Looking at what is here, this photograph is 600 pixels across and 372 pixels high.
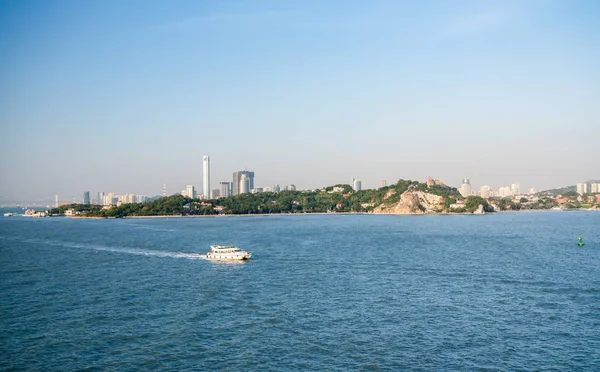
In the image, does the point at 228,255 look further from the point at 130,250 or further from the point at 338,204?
the point at 338,204

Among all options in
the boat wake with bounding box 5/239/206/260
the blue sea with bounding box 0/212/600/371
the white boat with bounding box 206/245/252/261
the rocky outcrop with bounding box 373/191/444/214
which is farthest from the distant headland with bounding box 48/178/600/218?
the blue sea with bounding box 0/212/600/371

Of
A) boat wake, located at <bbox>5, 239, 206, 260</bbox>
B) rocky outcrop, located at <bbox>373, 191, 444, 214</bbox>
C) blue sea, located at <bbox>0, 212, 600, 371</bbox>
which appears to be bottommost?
blue sea, located at <bbox>0, 212, 600, 371</bbox>

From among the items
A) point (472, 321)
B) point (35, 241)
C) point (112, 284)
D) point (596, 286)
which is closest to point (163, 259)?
Result: point (112, 284)

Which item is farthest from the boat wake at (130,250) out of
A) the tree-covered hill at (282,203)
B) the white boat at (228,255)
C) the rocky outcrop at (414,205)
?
the rocky outcrop at (414,205)

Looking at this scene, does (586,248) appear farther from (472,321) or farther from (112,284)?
(112,284)

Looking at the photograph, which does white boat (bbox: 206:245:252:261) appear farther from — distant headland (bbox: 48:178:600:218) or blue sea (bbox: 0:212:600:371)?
distant headland (bbox: 48:178:600:218)

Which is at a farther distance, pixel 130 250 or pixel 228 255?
pixel 130 250

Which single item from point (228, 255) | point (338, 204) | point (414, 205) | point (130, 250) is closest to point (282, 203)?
point (338, 204)
